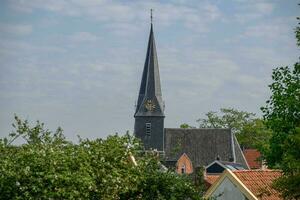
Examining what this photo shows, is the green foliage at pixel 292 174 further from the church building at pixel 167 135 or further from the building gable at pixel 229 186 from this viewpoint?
the church building at pixel 167 135

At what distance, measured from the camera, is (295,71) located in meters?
26.6

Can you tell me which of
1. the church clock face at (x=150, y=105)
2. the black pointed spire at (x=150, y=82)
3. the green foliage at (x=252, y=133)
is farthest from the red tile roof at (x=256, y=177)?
the green foliage at (x=252, y=133)

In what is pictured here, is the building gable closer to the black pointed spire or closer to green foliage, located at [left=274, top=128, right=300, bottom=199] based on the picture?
green foliage, located at [left=274, top=128, right=300, bottom=199]

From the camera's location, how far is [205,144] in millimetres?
94125

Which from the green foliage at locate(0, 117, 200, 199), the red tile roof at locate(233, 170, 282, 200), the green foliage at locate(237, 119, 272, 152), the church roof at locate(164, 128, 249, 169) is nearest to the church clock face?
the church roof at locate(164, 128, 249, 169)

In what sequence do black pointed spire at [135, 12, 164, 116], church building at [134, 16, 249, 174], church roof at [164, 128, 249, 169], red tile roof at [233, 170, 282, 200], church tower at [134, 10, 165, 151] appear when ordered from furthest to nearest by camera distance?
church roof at [164, 128, 249, 169]
church building at [134, 16, 249, 174]
church tower at [134, 10, 165, 151]
black pointed spire at [135, 12, 164, 116]
red tile roof at [233, 170, 282, 200]

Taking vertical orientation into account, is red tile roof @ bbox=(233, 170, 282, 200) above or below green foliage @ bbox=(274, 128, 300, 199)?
above

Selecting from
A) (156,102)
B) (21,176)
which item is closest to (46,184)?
(21,176)

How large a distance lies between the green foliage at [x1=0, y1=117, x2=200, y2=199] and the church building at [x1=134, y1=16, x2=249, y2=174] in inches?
2589

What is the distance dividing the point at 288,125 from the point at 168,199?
814cm

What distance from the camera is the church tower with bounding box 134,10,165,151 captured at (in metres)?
88.2

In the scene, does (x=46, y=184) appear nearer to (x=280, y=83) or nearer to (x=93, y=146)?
(x=93, y=146)

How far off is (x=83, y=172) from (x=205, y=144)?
75253 mm

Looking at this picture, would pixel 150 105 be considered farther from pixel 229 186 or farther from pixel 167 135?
pixel 229 186
